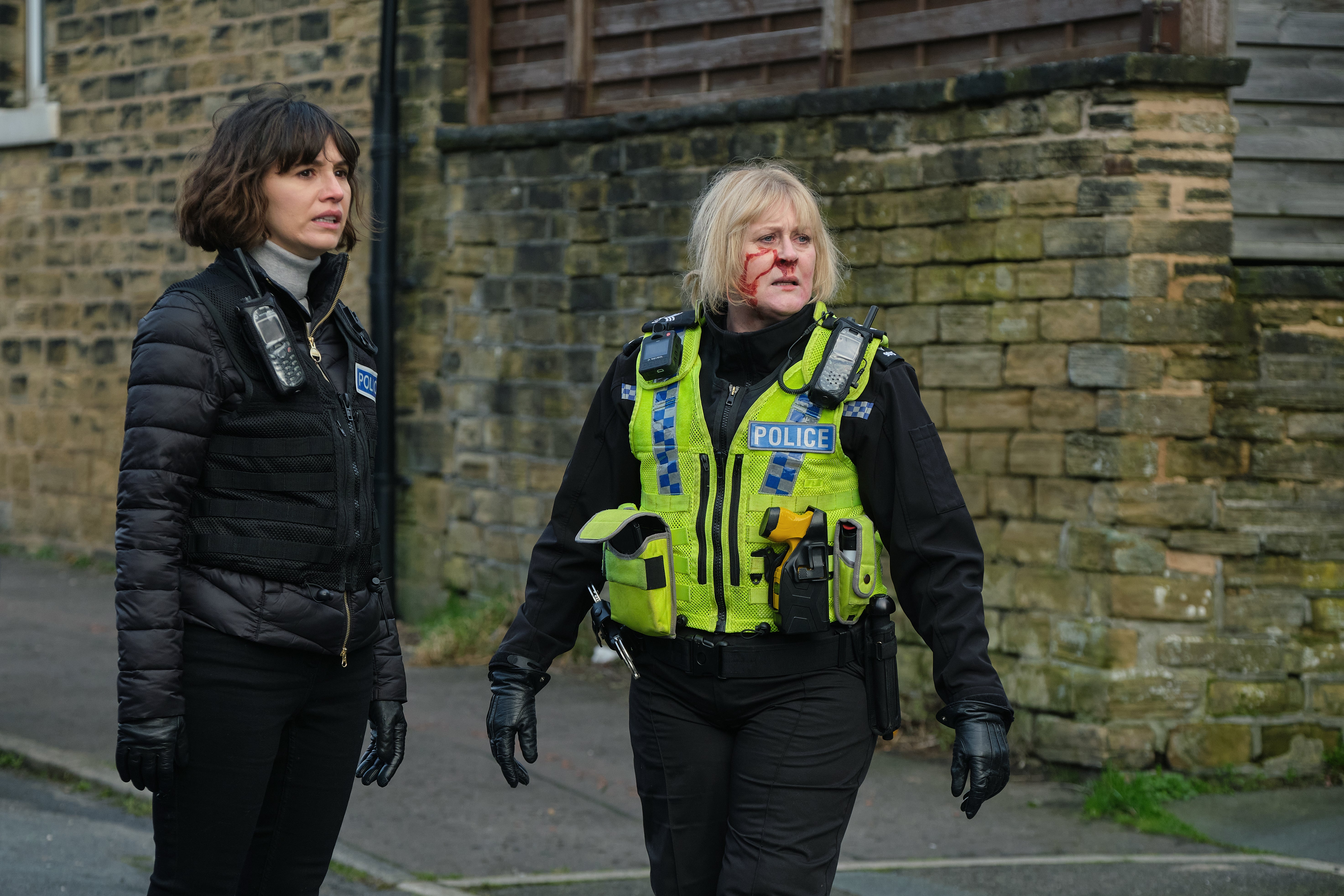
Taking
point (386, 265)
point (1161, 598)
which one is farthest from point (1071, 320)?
point (386, 265)

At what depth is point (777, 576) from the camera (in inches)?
130

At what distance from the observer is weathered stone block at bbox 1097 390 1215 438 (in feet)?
20.5

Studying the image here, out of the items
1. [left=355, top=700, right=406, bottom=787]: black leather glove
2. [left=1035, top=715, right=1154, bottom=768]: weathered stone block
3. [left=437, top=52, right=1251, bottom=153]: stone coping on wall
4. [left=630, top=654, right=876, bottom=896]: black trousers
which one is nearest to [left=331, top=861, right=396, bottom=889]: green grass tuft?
[left=355, top=700, right=406, bottom=787]: black leather glove

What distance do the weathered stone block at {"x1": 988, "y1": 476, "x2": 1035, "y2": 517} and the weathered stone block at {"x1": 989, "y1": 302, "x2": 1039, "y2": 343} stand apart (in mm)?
560

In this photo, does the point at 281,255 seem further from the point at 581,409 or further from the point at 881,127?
the point at 581,409

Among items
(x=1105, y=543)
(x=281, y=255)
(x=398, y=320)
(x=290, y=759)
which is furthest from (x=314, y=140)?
(x=398, y=320)

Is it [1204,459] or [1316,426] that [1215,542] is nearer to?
[1204,459]

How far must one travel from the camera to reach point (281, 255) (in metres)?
3.33

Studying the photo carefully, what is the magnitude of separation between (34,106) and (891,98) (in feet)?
26.3

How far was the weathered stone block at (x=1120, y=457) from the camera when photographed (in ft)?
20.6

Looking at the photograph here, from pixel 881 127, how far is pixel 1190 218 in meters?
1.43

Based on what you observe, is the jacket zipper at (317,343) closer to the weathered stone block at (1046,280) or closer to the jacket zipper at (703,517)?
the jacket zipper at (703,517)

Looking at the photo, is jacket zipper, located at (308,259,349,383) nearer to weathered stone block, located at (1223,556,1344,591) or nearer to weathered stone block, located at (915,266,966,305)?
weathered stone block, located at (915,266,966,305)

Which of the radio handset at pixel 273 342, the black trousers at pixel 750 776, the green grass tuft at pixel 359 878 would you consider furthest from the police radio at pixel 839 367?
the green grass tuft at pixel 359 878
